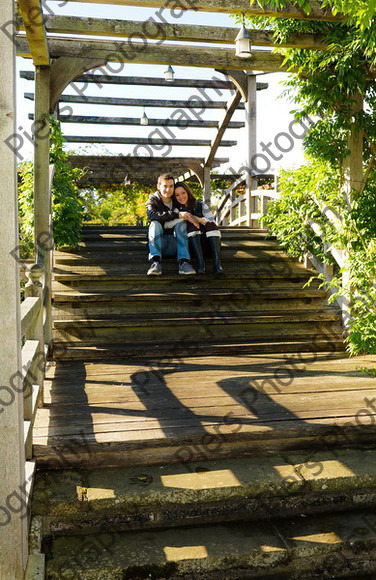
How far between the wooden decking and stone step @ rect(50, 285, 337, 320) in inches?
34.5

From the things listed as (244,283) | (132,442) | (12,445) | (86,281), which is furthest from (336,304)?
(12,445)

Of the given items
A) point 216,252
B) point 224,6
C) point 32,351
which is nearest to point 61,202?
point 216,252

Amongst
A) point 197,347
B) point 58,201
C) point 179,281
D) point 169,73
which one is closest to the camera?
point 197,347

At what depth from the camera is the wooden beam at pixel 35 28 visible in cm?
A: 366

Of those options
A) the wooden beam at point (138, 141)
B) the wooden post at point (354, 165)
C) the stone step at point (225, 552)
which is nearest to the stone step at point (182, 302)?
the wooden post at point (354, 165)

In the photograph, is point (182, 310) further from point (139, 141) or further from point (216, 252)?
point (139, 141)

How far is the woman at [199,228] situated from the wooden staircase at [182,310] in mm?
188

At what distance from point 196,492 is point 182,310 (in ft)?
9.72

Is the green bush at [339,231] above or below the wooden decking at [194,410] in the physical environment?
above

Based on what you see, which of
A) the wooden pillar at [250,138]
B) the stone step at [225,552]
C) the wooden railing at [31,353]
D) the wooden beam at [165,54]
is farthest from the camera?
the wooden pillar at [250,138]

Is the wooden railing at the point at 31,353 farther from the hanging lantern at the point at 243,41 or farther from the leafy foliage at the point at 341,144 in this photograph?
the hanging lantern at the point at 243,41

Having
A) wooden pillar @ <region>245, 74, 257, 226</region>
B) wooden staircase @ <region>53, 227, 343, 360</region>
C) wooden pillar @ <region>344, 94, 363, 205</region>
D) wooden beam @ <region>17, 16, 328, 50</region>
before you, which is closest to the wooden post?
wooden pillar @ <region>344, 94, 363, 205</region>

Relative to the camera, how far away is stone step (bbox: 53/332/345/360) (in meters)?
4.48

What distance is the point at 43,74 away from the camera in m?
5.07
